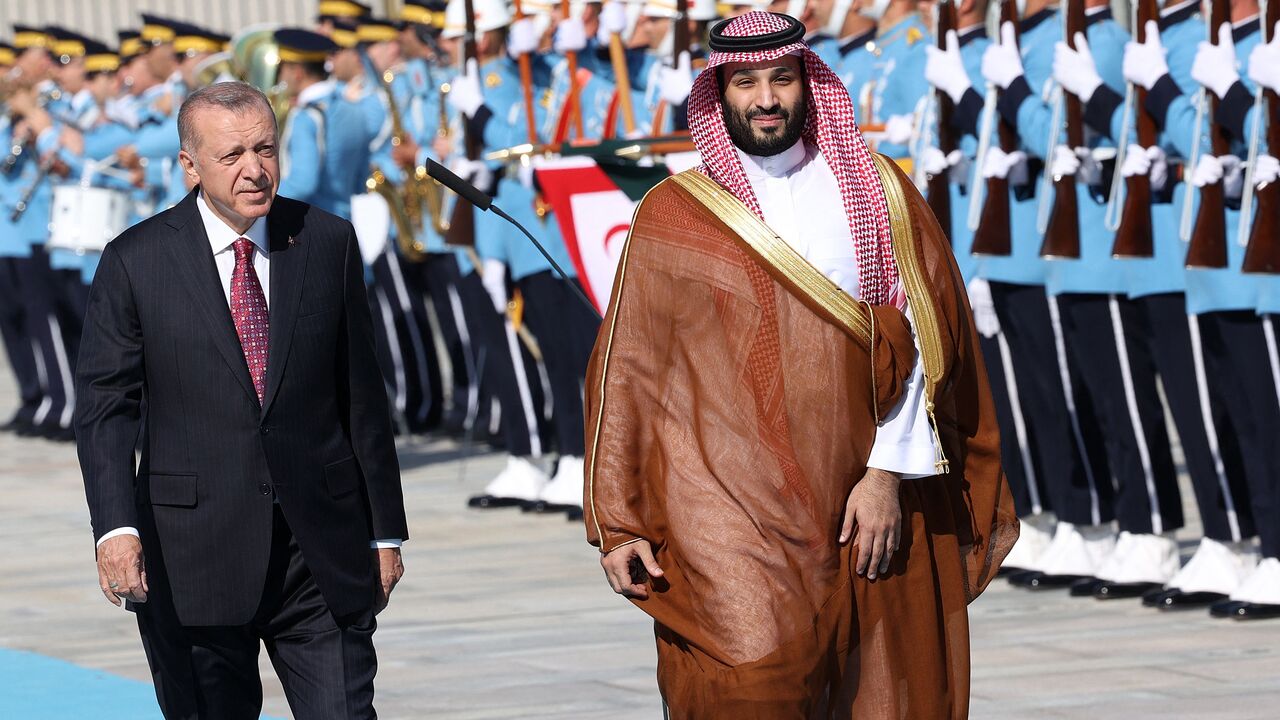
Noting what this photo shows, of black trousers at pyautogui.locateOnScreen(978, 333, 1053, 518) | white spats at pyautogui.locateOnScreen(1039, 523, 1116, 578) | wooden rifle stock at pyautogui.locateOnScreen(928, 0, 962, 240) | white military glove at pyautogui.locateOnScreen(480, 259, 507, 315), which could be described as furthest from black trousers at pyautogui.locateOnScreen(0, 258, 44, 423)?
white spats at pyautogui.locateOnScreen(1039, 523, 1116, 578)

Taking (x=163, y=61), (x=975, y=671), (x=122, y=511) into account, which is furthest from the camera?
(x=163, y=61)

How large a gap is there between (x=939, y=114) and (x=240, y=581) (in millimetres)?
4735

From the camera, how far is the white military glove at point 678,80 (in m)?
9.97

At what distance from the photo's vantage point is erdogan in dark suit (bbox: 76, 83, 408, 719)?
4.69m

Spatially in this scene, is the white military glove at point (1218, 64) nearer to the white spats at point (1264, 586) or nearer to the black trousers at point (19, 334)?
the white spats at point (1264, 586)

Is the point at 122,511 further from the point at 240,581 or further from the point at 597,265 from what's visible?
the point at 597,265

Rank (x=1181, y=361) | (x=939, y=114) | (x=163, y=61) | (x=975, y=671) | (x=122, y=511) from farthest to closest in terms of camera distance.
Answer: (x=163, y=61) < (x=939, y=114) < (x=1181, y=361) < (x=975, y=671) < (x=122, y=511)

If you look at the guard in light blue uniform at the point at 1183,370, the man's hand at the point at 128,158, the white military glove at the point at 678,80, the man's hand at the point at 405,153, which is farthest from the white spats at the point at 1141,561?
the man's hand at the point at 128,158

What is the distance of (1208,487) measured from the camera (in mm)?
8250

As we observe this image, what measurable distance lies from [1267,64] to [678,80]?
3.05 metres

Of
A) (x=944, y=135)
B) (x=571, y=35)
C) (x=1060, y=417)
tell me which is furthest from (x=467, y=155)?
(x=1060, y=417)

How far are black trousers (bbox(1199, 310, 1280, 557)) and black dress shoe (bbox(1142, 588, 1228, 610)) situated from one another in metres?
0.26

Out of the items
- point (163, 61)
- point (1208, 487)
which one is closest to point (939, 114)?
point (1208, 487)

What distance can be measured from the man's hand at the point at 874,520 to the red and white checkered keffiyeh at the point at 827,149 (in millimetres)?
367
